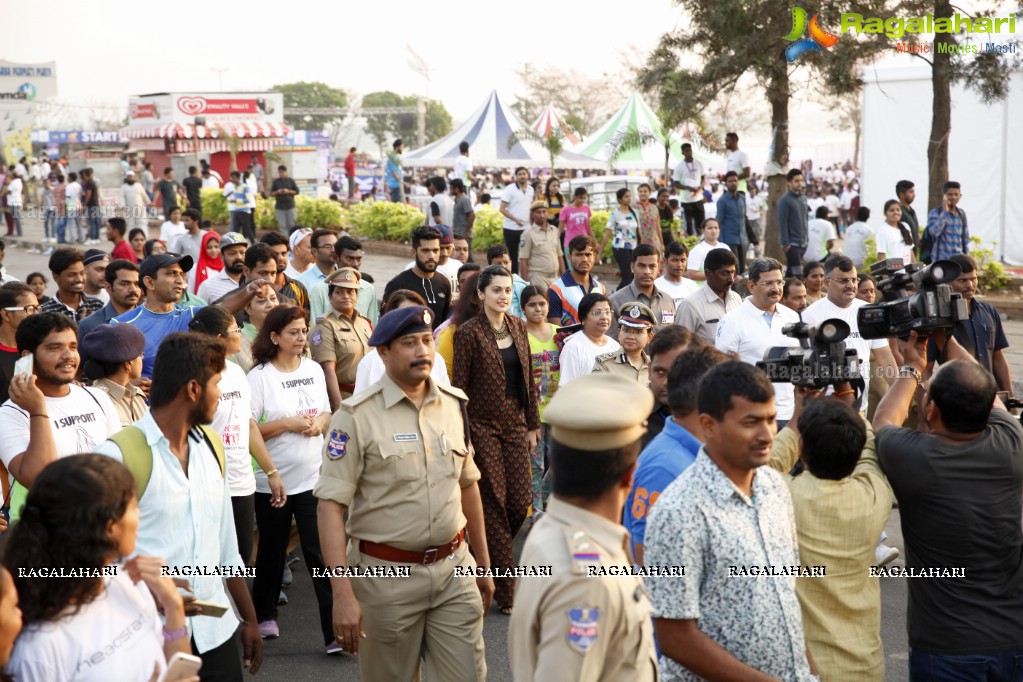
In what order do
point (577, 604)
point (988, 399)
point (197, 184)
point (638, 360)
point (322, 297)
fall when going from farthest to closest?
point (197, 184) → point (322, 297) → point (638, 360) → point (988, 399) → point (577, 604)

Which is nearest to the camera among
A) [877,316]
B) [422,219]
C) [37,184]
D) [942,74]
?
[877,316]

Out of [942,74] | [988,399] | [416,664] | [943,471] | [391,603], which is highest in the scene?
[942,74]

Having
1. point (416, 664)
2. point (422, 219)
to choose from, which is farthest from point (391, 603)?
point (422, 219)

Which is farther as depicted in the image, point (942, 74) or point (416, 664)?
point (942, 74)

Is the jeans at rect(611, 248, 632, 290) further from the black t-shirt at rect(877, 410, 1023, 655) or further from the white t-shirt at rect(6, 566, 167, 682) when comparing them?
the white t-shirt at rect(6, 566, 167, 682)

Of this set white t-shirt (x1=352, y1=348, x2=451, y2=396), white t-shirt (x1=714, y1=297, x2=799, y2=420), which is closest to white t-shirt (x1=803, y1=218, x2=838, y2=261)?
white t-shirt (x1=714, y1=297, x2=799, y2=420)

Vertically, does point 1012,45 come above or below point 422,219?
above

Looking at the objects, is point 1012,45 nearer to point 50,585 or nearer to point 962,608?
point 962,608

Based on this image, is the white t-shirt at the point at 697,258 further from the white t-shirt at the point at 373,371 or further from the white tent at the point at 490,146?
the white tent at the point at 490,146

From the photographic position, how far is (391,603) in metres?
4.15

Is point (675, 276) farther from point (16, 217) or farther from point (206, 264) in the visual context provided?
point (16, 217)

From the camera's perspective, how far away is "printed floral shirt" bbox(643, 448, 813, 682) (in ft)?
9.86

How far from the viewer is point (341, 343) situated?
283 inches

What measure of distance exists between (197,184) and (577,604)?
2628 centimetres
